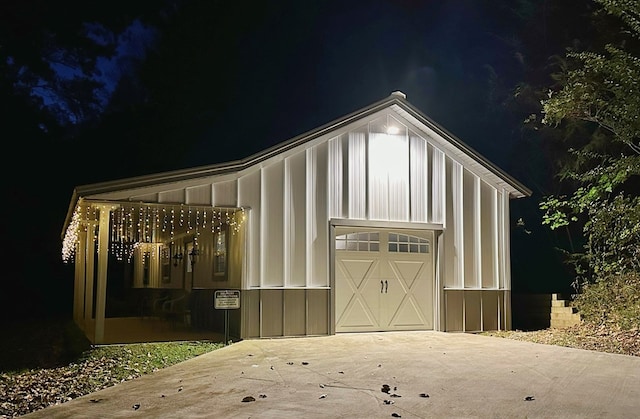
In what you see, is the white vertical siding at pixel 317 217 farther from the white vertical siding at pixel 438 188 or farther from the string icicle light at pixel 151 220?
the white vertical siding at pixel 438 188

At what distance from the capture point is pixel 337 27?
4366 centimetres

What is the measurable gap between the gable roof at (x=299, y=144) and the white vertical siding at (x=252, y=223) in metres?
0.32

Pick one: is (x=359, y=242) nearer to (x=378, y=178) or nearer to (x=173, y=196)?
(x=378, y=178)

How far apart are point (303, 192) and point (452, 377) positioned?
17.3 feet

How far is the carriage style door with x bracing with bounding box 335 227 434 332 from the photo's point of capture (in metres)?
12.3

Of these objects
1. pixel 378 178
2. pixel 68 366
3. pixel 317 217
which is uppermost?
pixel 378 178

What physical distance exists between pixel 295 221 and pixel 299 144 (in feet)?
4.66

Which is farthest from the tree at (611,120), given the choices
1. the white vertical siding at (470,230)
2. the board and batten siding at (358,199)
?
the white vertical siding at (470,230)

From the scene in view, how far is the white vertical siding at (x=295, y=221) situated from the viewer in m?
11.6

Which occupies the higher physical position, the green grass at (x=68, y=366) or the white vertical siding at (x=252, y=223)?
the white vertical siding at (x=252, y=223)

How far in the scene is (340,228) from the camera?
12328 mm

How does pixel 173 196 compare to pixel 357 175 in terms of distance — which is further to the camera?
pixel 357 175

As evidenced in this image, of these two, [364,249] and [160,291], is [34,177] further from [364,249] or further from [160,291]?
[364,249]

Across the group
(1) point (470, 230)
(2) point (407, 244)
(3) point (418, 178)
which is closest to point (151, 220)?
(2) point (407, 244)
